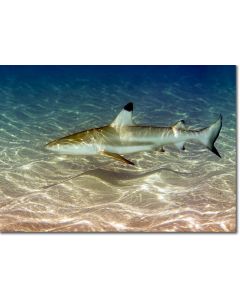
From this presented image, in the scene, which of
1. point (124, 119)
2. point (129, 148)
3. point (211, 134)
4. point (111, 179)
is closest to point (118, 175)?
point (111, 179)

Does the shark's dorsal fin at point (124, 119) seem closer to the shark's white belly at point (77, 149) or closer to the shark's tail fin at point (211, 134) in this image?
the shark's white belly at point (77, 149)

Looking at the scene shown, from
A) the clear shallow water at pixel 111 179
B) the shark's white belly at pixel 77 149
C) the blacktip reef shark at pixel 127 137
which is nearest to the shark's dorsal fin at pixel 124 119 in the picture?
the blacktip reef shark at pixel 127 137

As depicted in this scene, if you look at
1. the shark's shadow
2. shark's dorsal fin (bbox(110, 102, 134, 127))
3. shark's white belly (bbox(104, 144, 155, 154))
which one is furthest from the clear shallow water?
shark's dorsal fin (bbox(110, 102, 134, 127))

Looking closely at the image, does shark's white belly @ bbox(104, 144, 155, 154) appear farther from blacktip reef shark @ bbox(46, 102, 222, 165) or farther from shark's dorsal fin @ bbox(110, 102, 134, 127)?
shark's dorsal fin @ bbox(110, 102, 134, 127)

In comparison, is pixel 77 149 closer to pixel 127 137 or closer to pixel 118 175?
pixel 127 137
